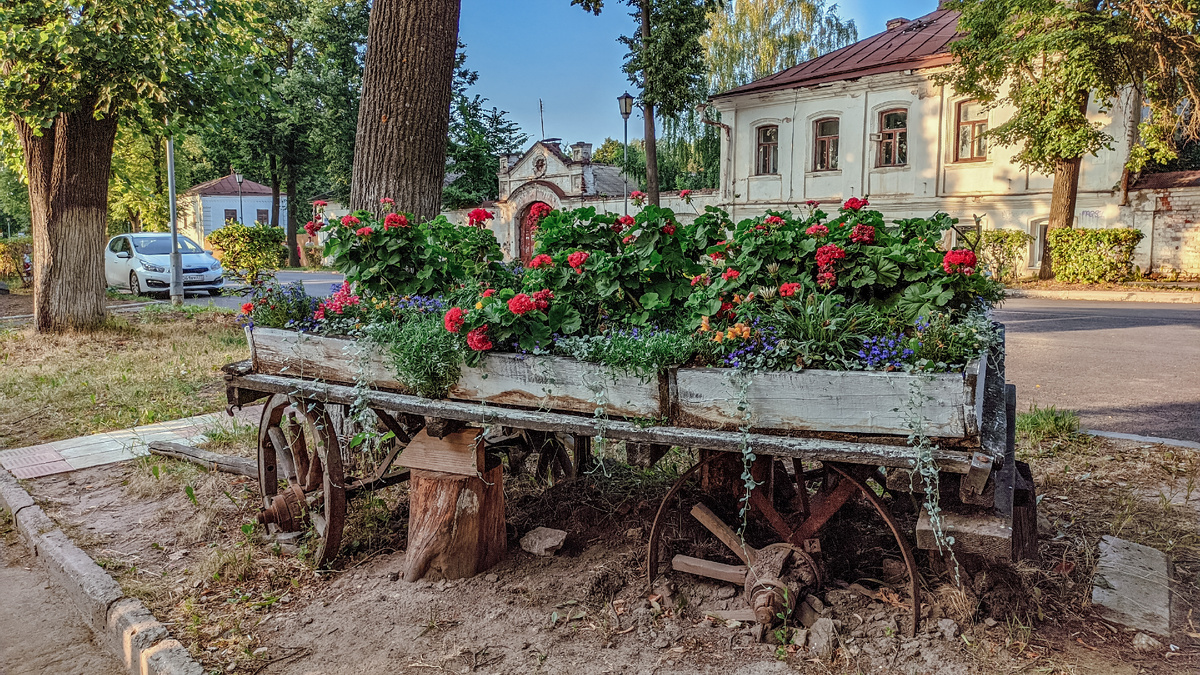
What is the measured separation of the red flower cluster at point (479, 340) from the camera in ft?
9.98

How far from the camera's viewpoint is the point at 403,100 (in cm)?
489

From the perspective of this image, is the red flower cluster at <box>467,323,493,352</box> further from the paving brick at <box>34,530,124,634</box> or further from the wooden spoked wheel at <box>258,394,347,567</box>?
the paving brick at <box>34,530,124,634</box>

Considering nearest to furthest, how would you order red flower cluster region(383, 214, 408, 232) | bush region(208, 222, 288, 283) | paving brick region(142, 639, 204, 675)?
1. paving brick region(142, 639, 204, 675)
2. red flower cluster region(383, 214, 408, 232)
3. bush region(208, 222, 288, 283)

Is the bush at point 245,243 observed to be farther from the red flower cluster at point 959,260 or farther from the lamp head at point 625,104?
the red flower cluster at point 959,260

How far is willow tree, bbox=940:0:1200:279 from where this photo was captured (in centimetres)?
1557

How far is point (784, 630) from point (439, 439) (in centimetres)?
158

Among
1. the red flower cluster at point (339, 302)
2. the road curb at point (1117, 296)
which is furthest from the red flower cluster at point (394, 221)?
the road curb at point (1117, 296)

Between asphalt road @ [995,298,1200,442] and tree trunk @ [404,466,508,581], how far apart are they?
4.66m

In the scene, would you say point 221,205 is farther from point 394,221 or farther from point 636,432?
point 636,432

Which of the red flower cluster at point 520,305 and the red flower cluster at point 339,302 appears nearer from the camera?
the red flower cluster at point 520,305

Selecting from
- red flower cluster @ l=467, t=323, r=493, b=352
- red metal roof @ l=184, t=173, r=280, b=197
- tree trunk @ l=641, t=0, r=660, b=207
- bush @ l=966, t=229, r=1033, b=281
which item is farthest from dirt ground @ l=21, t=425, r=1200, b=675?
red metal roof @ l=184, t=173, r=280, b=197

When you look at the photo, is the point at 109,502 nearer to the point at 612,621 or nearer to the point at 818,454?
the point at 612,621

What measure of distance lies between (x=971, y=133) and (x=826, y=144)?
12.6 feet

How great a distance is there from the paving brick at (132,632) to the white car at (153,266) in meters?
16.3
